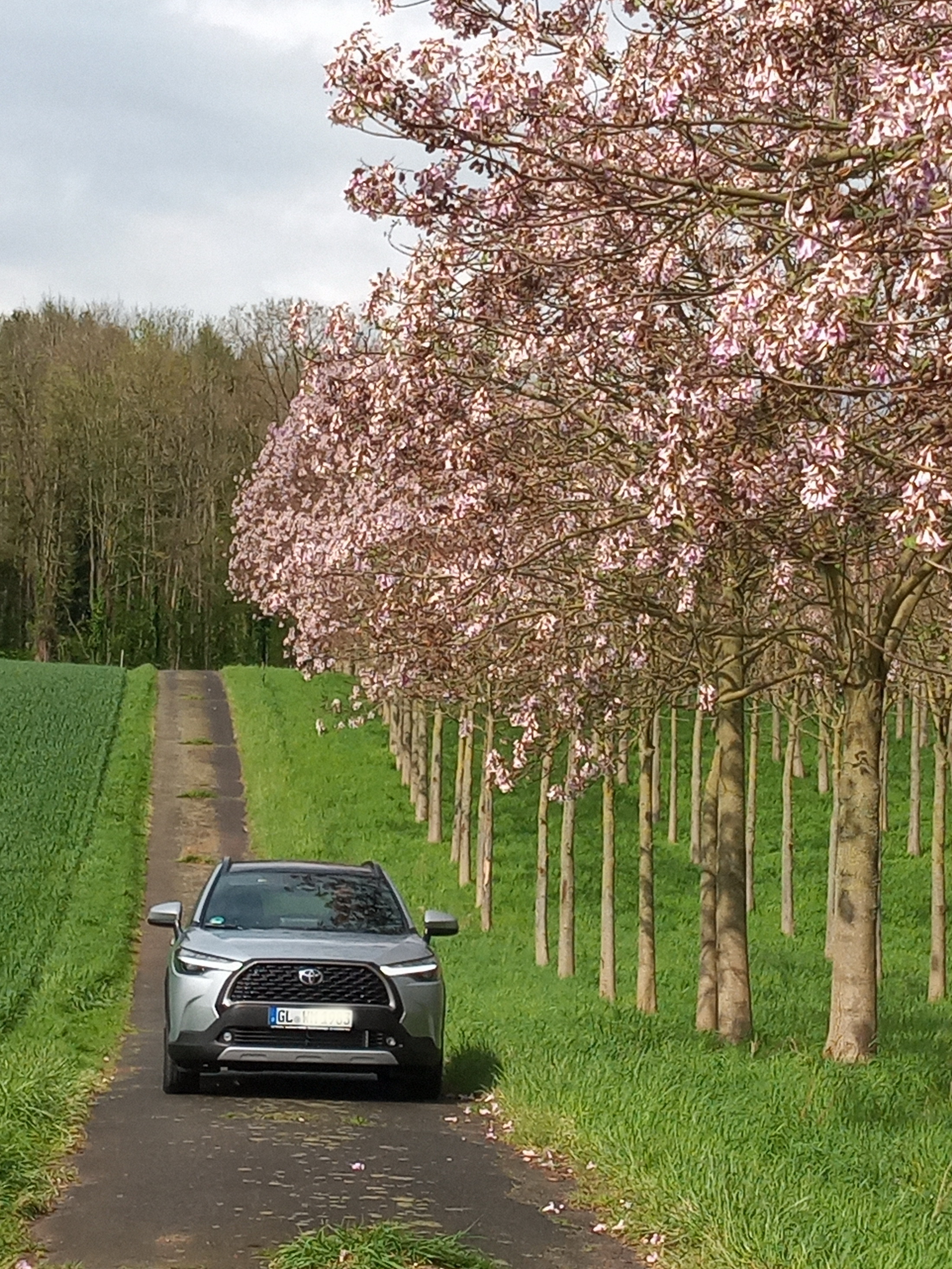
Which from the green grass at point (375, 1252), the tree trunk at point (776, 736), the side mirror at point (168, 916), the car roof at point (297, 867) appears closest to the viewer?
the green grass at point (375, 1252)

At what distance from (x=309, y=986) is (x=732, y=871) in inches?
258

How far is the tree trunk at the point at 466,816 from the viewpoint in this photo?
1228 inches

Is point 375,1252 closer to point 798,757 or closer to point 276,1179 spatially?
point 276,1179

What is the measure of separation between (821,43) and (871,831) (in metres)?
7.34

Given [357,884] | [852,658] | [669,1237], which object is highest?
[852,658]

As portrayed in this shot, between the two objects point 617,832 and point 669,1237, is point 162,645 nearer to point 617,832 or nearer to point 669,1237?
point 617,832

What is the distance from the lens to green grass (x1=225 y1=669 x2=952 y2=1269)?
23.8 ft

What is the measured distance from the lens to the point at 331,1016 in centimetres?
1155

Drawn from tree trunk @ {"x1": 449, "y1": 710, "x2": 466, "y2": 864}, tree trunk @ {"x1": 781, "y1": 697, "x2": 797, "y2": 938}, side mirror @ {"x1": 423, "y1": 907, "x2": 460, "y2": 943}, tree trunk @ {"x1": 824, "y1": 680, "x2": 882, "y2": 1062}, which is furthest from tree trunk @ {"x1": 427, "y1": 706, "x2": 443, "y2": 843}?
side mirror @ {"x1": 423, "y1": 907, "x2": 460, "y2": 943}

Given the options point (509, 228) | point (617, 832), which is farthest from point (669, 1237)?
point (617, 832)

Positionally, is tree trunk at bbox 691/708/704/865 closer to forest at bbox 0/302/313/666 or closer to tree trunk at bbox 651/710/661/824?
tree trunk at bbox 651/710/661/824

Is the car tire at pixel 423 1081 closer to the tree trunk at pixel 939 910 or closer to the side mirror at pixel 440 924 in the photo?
the side mirror at pixel 440 924

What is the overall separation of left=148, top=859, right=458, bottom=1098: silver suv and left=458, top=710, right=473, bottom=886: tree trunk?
18685mm

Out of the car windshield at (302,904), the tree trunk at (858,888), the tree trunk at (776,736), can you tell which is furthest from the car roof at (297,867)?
the tree trunk at (776,736)
